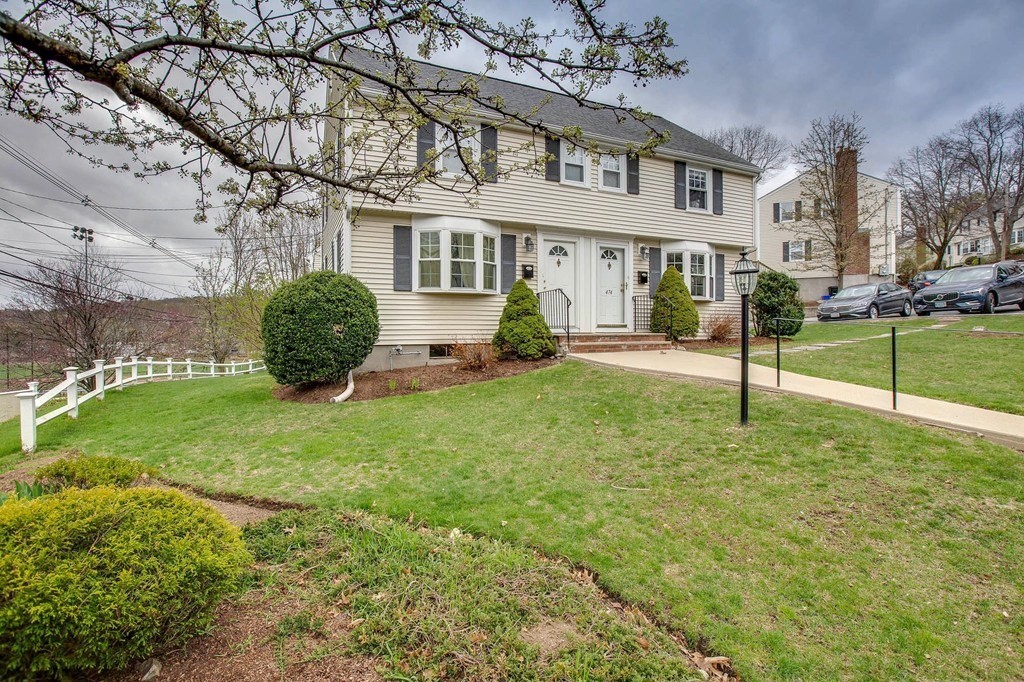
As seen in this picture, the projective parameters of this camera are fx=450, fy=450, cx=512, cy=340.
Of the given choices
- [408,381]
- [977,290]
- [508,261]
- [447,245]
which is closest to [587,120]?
[508,261]

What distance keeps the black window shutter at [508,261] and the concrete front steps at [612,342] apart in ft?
5.77

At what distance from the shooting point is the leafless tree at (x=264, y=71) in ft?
8.93

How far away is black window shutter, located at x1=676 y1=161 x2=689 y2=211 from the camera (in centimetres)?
1238

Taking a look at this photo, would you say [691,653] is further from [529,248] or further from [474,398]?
[529,248]

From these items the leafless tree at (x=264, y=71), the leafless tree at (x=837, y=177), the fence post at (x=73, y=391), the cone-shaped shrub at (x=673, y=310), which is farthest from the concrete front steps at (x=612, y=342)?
the leafless tree at (x=837, y=177)

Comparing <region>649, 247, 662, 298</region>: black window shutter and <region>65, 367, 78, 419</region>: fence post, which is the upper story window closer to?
<region>649, 247, 662, 298</region>: black window shutter

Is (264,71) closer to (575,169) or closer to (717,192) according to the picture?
(575,169)

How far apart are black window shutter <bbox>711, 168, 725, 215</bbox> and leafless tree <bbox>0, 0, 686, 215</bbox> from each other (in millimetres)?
10922

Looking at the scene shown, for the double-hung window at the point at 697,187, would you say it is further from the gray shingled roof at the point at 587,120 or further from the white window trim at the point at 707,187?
the gray shingled roof at the point at 587,120

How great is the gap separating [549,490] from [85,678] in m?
2.86

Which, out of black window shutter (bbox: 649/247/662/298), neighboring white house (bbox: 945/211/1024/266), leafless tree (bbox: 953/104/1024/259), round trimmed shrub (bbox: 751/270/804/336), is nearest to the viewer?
round trimmed shrub (bbox: 751/270/804/336)

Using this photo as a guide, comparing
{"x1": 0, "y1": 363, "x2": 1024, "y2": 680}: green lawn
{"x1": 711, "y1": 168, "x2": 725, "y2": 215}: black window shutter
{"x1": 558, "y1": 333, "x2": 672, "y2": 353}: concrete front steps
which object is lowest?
{"x1": 0, "y1": 363, "x2": 1024, "y2": 680}: green lawn

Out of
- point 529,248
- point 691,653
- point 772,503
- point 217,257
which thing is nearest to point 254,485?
point 691,653

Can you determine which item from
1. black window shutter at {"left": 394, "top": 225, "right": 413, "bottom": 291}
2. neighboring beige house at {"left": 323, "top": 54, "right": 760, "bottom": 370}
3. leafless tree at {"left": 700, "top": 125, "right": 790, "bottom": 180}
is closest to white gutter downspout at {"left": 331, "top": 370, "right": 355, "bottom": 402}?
neighboring beige house at {"left": 323, "top": 54, "right": 760, "bottom": 370}
